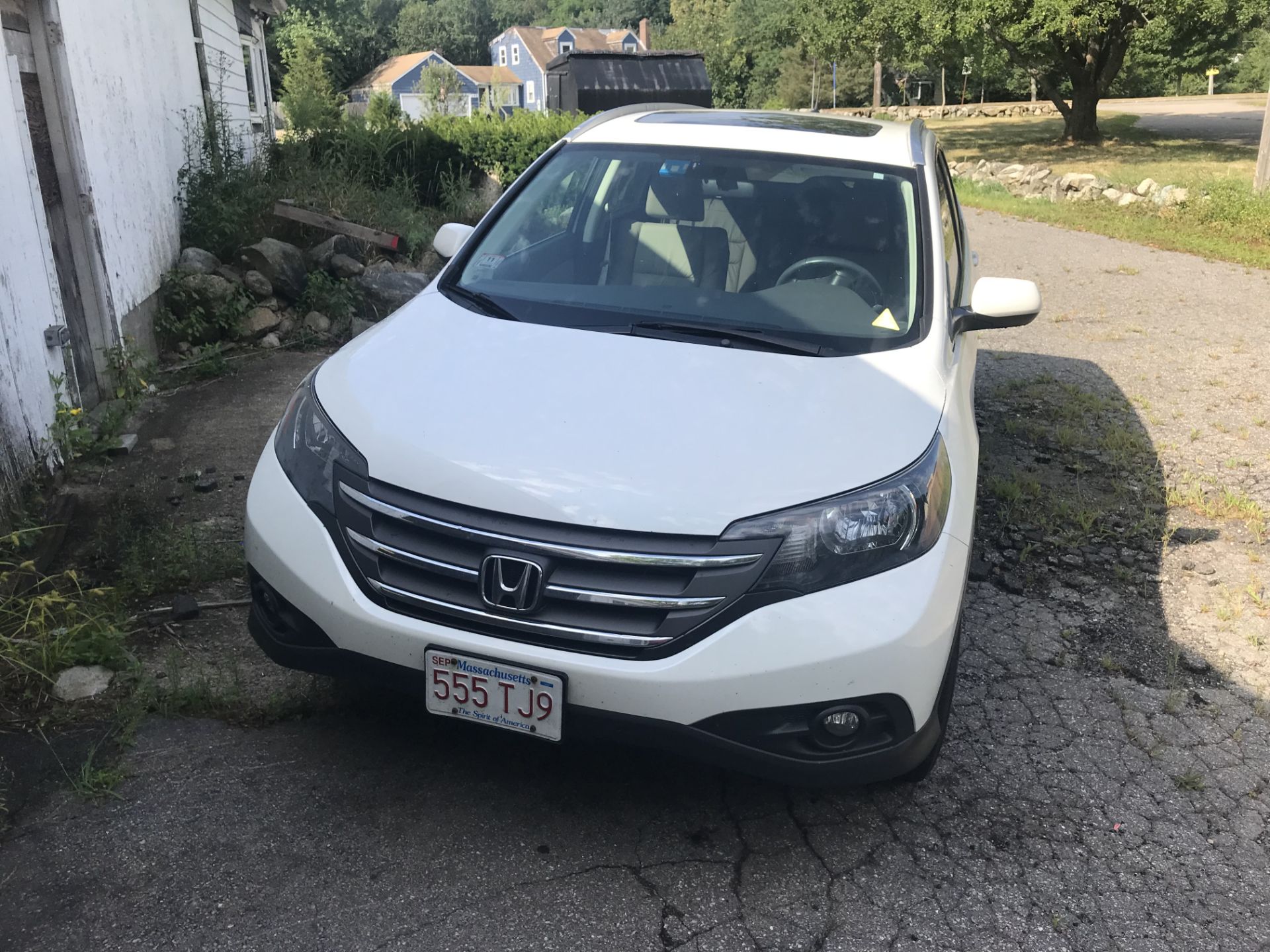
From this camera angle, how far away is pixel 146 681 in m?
3.27

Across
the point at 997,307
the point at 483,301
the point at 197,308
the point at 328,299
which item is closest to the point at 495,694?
the point at 483,301

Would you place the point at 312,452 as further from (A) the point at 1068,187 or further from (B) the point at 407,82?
(B) the point at 407,82

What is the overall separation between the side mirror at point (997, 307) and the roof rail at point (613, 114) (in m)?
1.63

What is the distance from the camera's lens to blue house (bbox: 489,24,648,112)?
264 feet

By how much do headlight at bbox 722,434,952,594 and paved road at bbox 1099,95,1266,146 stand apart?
28.2 meters

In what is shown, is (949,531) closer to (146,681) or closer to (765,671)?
(765,671)

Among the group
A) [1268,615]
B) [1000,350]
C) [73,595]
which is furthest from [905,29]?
[73,595]

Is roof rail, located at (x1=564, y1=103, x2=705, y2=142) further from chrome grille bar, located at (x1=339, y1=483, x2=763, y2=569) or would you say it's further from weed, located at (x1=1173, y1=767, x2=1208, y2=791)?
weed, located at (x1=1173, y1=767, x2=1208, y2=791)

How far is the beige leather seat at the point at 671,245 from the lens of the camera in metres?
3.64

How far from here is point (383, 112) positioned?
57.5ft

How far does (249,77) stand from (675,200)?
13.9m

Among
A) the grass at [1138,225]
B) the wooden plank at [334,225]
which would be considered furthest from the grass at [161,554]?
the grass at [1138,225]

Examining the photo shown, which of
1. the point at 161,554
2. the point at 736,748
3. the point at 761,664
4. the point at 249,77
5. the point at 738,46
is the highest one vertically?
the point at 738,46

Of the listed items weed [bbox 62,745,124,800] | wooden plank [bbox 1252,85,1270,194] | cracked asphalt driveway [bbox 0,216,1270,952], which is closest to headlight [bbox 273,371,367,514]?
cracked asphalt driveway [bbox 0,216,1270,952]
